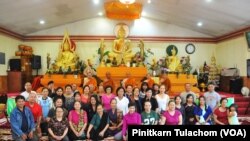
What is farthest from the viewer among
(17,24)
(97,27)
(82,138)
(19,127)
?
(97,27)

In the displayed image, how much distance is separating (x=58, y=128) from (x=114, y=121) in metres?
0.97

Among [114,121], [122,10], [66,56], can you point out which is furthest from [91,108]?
[66,56]

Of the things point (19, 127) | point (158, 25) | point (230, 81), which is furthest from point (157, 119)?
point (158, 25)

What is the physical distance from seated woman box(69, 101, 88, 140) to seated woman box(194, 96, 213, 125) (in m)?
1.88

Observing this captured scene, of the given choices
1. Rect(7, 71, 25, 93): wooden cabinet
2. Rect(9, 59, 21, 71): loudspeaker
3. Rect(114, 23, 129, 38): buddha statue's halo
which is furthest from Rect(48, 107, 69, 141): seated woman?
Rect(114, 23, 129, 38): buddha statue's halo

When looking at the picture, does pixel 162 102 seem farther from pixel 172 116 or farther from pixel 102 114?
pixel 102 114

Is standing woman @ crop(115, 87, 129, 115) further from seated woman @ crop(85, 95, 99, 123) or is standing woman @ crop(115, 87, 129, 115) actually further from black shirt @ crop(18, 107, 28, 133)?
black shirt @ crop(18, 107, 28, 133)

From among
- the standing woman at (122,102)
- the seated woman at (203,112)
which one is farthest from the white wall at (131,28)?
the seated woman at (203,112)

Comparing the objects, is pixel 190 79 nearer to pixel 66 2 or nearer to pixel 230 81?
pixel 230 81

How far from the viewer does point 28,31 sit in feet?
39.8

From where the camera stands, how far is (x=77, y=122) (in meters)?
4.54

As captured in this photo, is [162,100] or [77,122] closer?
[77,122]

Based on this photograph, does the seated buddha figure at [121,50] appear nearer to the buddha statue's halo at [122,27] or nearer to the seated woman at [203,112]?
the buddha statue's halo at [122,27]

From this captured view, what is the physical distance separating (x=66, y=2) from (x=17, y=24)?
234 cm
